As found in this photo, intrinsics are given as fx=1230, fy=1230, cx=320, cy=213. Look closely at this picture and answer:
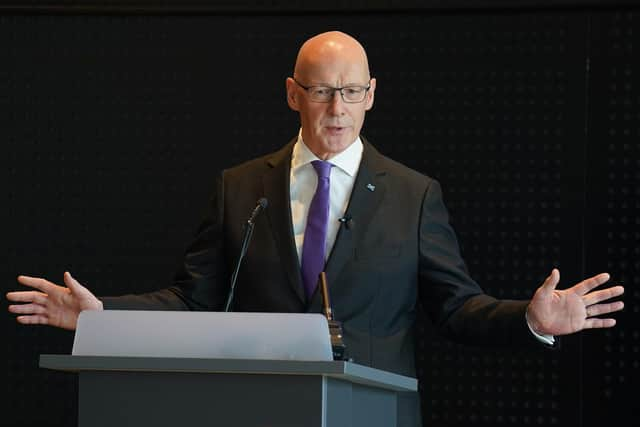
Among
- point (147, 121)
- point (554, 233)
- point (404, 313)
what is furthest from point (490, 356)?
point (147, 121)

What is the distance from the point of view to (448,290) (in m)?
3.61

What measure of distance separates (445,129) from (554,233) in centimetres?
60

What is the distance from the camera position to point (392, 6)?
4926mm

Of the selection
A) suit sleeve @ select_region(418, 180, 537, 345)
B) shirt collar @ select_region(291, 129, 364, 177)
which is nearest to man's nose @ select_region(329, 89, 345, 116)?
shirt collar @ select_region(291, 129, 364, 177)

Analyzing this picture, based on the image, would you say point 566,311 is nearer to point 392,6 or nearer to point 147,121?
point 392,6

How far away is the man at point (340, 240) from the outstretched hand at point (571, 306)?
0.28 meters

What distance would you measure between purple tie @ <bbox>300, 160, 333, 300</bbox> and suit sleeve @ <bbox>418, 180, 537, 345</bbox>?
0.97 feet

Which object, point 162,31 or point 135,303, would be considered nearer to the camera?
point 135,303

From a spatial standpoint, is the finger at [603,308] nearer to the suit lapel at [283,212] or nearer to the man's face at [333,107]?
the suit lapel at [283,212]

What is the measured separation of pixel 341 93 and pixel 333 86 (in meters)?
0.03

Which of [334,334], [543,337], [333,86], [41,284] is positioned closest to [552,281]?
[543,337]

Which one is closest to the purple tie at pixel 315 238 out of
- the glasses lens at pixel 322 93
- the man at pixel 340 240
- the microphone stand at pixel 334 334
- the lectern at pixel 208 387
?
the man at pixel 340 240

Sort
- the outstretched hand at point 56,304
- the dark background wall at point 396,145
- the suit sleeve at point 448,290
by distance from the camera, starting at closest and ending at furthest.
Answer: the outstretched hand at point 56,304 < the suit sleeve at point 448,290 < the dark background wall at point 396,145

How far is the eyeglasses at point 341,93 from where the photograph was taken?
12.0ft
